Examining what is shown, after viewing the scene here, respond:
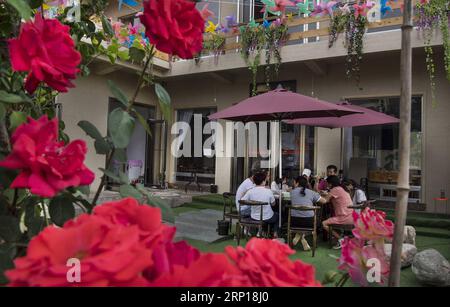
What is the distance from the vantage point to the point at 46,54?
0.84 meters

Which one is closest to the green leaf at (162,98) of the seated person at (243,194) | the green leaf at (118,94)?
the green leaf at (118,94)

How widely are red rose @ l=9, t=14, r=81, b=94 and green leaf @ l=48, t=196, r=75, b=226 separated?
0.27 metres

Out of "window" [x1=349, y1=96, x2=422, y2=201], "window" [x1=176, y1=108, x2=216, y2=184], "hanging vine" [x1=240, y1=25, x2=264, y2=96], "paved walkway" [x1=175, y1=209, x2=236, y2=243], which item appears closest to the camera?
"paved walkway" [x1=175, y1=209, x2=236, y2=243]

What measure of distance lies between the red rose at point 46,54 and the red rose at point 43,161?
0.59ft

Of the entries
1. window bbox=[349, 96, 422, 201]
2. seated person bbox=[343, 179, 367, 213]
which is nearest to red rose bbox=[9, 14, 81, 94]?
seated person bbox=[343, 179, 367, 213]

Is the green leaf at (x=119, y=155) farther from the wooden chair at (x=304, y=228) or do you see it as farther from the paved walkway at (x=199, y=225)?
the paved walkway at (x=199, y=225)

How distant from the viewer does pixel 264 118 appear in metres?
6.71

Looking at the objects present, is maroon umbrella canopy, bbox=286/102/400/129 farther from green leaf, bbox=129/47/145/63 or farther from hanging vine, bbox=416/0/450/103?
green leaf, bbox=129/47/145/63

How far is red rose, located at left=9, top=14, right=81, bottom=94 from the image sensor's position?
2.74 ft

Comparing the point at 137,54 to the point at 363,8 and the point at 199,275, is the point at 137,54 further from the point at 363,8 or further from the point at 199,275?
the point at 363,8

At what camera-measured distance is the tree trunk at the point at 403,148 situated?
0.79 meters

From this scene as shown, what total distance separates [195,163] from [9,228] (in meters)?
10.7

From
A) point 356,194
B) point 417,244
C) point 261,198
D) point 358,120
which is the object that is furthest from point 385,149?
point 261,198

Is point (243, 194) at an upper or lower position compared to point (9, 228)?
lower
